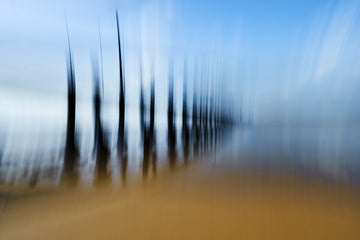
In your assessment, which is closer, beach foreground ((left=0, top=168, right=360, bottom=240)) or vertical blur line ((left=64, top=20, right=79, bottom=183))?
beach foreground ((left=0, top=168, right=360, bottom=240))

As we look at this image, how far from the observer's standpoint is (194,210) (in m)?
1.03

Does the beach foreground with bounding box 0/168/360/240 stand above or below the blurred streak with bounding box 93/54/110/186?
below

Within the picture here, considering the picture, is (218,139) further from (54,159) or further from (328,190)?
(54,159)

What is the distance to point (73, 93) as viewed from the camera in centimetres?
120

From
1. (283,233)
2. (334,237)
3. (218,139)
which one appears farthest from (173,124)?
(334,237)

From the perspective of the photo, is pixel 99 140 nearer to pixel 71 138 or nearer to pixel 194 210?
pixel 71 138

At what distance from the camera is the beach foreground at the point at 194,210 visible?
0.89 m

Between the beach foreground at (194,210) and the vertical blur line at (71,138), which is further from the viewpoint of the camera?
the vertical blur line at (71,138)

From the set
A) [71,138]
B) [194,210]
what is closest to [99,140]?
[71,138]

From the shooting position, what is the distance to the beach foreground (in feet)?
2.93

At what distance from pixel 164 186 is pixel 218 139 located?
1.77ft

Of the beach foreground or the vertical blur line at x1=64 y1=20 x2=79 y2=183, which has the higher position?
the vertical blur line at x1=64 y1=20 x2=79 y2=183

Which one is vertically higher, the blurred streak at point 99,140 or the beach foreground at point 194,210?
the blurred streak at point 99,140

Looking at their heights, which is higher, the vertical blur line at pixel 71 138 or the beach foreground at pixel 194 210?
the vertical blur line at pixel 71 138
